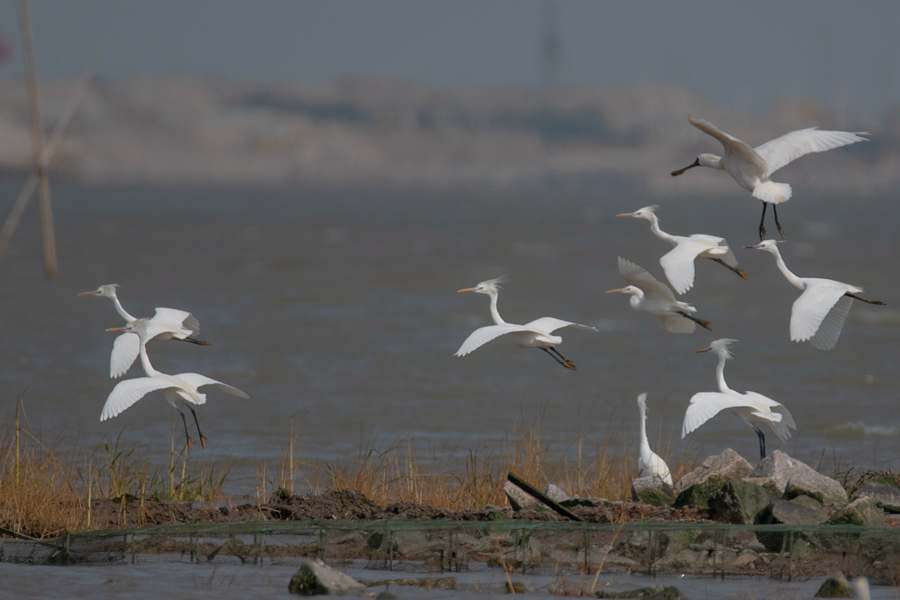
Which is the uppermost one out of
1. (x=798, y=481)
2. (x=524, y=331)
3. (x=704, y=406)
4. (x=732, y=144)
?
(x=732, y=144)

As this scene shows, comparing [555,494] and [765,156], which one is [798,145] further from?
[555,494]

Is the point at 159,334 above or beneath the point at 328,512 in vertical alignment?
above

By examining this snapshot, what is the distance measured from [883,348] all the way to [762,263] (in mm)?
23721

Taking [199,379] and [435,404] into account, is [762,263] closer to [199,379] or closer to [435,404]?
[435,404]

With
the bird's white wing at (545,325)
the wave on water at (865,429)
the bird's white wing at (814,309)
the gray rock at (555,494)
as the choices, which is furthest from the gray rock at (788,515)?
the wave on water at (865,429)

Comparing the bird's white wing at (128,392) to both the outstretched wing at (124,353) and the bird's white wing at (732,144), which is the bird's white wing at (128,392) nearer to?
the outstretched wing at (124,353)

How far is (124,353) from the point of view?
6625mm

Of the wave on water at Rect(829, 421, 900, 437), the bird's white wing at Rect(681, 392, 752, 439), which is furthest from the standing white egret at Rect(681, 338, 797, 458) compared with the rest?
the wave on water at Rect(829, 421, 900, 437)

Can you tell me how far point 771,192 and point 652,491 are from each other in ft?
9.97

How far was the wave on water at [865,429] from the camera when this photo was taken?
1308 centimetres

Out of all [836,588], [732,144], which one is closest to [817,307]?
[732,144]

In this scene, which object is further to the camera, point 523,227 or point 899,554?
point 523,227

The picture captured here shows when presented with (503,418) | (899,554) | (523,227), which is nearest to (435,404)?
(503,418)

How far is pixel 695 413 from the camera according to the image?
22.8ft
